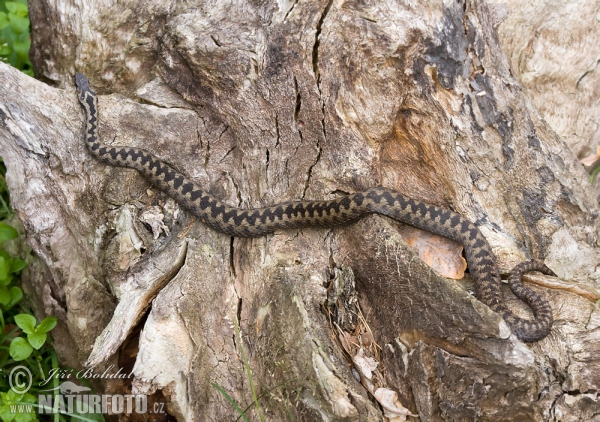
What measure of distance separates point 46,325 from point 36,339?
15 cm

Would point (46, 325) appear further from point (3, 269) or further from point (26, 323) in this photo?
point (3, 269)

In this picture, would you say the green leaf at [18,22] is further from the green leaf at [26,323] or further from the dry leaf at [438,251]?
the dry leaf at [438,251]

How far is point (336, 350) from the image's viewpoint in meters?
3.85

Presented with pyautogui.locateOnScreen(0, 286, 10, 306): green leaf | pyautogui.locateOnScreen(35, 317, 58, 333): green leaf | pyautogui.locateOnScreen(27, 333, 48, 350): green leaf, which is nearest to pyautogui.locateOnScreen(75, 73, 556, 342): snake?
pyautogui.locateOnScreen(35, 317, 58, 333): green leaf

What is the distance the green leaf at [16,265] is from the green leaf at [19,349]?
0.89 m

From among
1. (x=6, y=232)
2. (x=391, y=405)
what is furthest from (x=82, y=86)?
(x=391, y=405)

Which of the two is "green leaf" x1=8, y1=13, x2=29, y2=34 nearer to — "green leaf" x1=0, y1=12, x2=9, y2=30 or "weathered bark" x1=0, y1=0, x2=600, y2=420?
"green leaf" x1=0, y1=12, x2=9, y2=30

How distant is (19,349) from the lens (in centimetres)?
491

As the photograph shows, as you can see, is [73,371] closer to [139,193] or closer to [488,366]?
[139,193]

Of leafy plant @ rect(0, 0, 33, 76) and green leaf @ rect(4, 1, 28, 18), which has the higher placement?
green leaf @ rect(4, 1, 28, 18)

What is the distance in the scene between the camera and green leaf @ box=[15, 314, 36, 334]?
4.96 m

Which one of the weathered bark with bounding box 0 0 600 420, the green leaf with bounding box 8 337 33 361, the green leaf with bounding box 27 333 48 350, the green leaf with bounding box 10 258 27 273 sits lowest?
the green leaf with bounding box 8 337 33 361

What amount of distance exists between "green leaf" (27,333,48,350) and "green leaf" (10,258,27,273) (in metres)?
0.91

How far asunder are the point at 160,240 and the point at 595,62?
5655 millimetres
